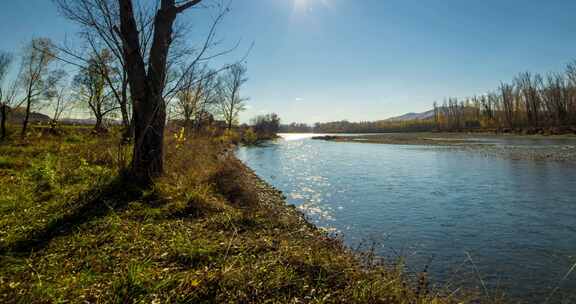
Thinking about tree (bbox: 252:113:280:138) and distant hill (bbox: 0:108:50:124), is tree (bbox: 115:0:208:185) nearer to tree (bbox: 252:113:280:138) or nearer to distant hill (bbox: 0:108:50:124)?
distant hill (bbox: 0:108:50:124)

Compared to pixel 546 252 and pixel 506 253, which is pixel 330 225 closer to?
pixel 506 253

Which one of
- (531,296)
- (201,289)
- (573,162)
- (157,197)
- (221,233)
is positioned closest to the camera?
(201,289)

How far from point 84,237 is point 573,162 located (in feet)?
76.1

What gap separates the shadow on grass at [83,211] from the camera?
386 cm

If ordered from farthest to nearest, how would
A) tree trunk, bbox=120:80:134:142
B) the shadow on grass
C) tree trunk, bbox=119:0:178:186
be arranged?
1. tree trunk, bbox=120:80:134:142
2. tree trunk, bbox=119:0:178:186
3. the shadow on grass

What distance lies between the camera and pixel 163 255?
3693 mm

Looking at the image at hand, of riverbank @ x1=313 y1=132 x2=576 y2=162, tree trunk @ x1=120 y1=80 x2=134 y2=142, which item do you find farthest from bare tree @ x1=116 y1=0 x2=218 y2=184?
riverbank @ x1=313 y1=132 x2=576 y2=162

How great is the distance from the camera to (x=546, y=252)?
17.9 feet

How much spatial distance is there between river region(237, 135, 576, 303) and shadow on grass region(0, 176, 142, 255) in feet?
15.6

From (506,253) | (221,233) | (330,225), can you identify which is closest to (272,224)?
(221,233)

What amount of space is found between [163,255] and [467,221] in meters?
7.45

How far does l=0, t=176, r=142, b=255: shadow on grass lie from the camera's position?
3865 millimetres

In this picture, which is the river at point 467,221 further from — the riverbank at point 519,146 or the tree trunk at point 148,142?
the riverbank at point 519,146

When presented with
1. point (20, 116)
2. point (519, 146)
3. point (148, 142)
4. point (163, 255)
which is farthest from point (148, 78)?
point (519, 146)
